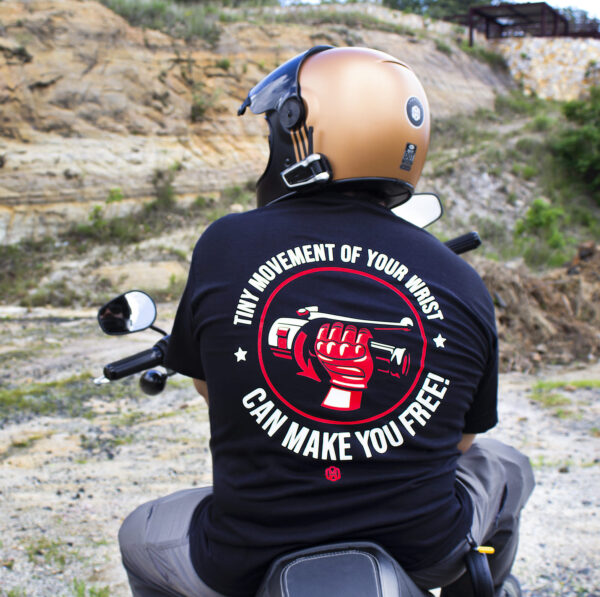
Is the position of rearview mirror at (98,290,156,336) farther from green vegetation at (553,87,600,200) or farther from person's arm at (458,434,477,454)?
green vegetation at (553,87,600,200)

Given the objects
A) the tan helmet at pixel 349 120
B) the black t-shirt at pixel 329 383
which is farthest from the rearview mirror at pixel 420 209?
the black t-shirt at pixel 329 383

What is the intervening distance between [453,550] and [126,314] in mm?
1178

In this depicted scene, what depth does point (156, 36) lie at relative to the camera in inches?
642

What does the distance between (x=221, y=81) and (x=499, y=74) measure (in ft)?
55.0

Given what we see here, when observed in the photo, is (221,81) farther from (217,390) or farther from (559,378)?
(217,390)

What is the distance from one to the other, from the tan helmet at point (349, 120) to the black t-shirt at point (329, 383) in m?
0.29

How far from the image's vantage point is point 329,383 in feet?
4.26

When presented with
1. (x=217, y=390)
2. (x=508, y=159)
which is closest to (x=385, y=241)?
(x=217, y=390)

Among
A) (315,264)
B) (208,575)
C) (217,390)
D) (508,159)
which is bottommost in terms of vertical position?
(508,159)

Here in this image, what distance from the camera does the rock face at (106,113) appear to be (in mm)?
13328

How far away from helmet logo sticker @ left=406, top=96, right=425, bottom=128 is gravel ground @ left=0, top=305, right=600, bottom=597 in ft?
7.33

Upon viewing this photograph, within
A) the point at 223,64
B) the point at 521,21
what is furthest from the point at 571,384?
the point at 521,21

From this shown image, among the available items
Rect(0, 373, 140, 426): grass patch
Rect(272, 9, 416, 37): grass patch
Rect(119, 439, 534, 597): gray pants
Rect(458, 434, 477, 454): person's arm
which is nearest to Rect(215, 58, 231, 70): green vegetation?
Rect(272, 9, 416, 37): grass patch

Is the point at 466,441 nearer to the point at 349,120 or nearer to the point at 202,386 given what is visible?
the point at 202,386
